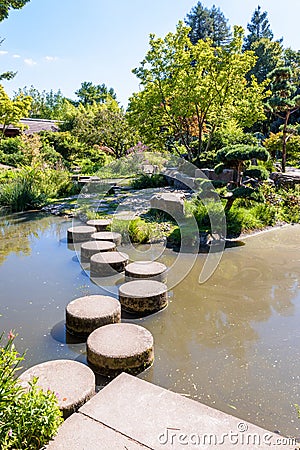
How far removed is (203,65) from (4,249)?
8534 millimetres

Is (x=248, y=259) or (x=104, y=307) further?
(x=248, y=259)

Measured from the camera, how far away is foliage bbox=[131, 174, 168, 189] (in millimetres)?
13258

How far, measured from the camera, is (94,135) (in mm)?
16234

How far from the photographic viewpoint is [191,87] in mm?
11031

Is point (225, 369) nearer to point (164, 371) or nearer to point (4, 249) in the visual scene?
point (164, 371)

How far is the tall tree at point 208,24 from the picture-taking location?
3231 cm

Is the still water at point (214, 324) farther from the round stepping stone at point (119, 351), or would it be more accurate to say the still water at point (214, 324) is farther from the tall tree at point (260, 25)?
the tall tree at point (260, 25)

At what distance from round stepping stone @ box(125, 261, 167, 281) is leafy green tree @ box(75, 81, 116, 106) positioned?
38293 millimetres

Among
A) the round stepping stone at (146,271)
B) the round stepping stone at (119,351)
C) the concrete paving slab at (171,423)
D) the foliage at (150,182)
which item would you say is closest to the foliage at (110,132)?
the foliage at (150,182)

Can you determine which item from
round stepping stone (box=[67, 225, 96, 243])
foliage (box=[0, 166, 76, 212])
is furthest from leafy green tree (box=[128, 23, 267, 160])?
round stepping stone (box=[67, 225, 96, 243])

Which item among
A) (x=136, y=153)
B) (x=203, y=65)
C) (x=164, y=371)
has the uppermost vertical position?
(x=203, y=65)

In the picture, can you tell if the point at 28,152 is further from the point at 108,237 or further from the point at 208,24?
the point at 208,24

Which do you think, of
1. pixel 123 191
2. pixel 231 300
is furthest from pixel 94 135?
pixel 231 300

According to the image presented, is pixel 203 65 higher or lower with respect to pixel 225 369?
higher
